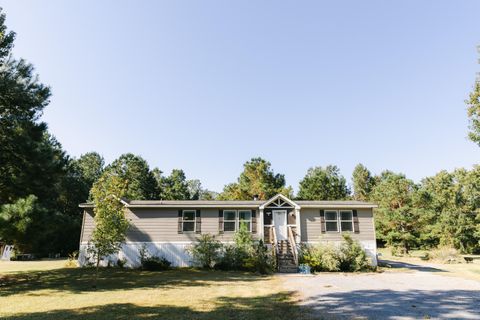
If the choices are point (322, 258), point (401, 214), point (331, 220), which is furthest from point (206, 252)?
point (401, 214)

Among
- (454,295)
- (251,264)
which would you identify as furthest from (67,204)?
(454,295)

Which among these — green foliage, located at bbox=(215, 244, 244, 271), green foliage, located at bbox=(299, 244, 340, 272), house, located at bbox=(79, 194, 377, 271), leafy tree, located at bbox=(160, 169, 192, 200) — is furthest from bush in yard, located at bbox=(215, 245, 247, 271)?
leafy tree, located at bbox=(160, 169, 192, 200)

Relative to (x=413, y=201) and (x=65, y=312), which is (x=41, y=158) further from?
(x=413, y=201)

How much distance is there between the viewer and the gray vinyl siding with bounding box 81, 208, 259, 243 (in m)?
20.1

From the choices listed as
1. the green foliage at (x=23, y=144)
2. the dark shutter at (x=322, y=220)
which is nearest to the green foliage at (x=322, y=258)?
the dark shutter at (x=322, y=220)

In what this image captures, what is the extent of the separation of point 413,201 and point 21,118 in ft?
122

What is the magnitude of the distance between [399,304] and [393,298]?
1018 millimetres

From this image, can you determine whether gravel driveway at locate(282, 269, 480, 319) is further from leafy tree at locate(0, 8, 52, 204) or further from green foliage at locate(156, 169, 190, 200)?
green foliage at locate(156, 169, 190, 200)

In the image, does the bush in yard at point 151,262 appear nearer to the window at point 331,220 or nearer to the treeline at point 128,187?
the treeline at point 128,187

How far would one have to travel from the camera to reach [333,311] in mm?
8062

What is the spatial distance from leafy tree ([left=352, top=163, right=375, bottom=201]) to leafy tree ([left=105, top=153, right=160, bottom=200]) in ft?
146

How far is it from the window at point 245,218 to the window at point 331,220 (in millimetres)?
5287

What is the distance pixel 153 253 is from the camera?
19.8 meters

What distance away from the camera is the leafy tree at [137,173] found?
49.5 meters
